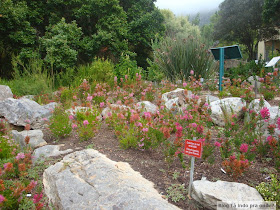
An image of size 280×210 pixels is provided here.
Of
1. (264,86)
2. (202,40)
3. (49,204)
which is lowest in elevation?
(49,204)

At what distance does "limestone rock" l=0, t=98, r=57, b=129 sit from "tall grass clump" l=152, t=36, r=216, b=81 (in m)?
4.58

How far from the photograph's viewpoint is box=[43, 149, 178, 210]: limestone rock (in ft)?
6.84

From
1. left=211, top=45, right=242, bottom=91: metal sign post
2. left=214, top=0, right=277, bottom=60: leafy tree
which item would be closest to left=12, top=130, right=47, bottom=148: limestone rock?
left=211, top=45, right=242, bottom=91: metal sign post

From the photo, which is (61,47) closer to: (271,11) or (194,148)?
(194,148)

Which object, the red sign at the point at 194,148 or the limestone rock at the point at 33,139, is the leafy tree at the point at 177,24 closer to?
the limestone rock at the point at 33,139

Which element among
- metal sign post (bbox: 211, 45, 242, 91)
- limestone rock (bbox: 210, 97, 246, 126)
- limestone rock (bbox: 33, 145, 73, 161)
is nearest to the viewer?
limestone rock (bbox: 33, 145, 73, 161)

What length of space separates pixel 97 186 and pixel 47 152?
139 centimetres

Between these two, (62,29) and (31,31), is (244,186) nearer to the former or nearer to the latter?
(62,29)

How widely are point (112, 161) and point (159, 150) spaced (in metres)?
0.75

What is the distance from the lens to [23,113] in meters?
4.52

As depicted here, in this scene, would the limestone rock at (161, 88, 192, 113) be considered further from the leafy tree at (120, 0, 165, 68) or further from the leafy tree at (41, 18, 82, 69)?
the leafy tree at (120, 0, 165, 68)

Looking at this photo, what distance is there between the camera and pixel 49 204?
8.05 feet

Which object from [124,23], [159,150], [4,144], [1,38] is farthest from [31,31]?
[159,150]

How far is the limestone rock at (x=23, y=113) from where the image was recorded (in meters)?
4.48
